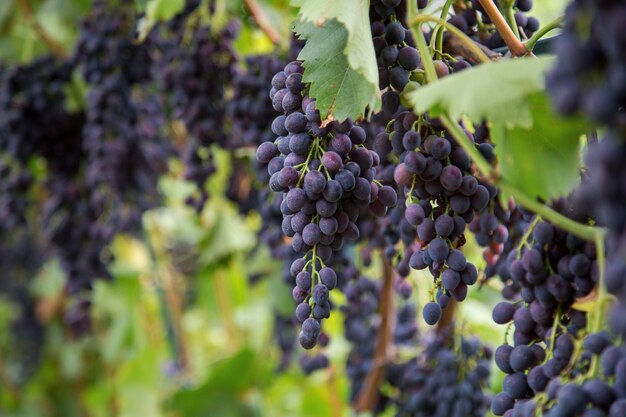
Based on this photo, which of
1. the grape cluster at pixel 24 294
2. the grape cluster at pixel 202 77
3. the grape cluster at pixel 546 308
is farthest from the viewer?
the grape cluster at pixel 24 294

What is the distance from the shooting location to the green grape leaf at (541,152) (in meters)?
0.60

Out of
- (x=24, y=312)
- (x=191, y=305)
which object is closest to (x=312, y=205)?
(x=191, y=305)

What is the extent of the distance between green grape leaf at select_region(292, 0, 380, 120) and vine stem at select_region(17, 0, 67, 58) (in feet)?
3.98

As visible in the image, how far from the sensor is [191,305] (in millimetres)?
2756

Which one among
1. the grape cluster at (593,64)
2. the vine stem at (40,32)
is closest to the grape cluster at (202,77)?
the vine stem at (40,32)

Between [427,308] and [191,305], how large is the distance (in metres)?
2.14

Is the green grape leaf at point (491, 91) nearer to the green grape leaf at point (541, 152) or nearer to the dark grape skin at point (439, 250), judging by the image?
the green grape leaf at point (541, 152)

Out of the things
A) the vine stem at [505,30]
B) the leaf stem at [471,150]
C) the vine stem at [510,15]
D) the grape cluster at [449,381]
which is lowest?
the grape cluster at [449,381]

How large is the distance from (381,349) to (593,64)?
1.11 metres

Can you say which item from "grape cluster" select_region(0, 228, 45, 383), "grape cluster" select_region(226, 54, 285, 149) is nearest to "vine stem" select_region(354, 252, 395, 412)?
"grape cluster" select_region(226, 54, 285, 149)

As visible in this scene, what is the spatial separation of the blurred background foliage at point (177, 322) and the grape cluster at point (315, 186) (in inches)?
22.1

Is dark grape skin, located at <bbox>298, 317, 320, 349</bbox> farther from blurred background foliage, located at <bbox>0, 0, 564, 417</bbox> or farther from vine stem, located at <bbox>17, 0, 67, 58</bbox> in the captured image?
vine stem, located at <bbox>17, 0, 67, 58</bbox>

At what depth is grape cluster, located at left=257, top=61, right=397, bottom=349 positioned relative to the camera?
2.20 feet

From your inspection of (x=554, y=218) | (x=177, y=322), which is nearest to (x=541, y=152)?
(x=554, y=218)
